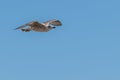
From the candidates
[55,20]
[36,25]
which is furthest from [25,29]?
[55,20]

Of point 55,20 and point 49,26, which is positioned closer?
point 49,26

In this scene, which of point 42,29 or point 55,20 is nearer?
point 42,29

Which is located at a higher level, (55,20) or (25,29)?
(55,20)

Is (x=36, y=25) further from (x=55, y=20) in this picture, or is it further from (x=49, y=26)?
(x=55, y=20)

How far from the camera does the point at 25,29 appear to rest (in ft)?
151

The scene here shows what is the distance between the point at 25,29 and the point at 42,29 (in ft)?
6.88

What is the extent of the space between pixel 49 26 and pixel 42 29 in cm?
125

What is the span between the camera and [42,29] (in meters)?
45.9

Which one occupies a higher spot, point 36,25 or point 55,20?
point 55,20

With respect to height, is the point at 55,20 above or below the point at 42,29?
above

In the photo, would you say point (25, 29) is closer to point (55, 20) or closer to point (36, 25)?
point (36, 25)

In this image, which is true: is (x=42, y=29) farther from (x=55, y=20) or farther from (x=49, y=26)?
(x=55, y=20)

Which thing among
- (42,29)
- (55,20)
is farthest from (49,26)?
(55,20)

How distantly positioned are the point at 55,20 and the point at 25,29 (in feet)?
23.7
